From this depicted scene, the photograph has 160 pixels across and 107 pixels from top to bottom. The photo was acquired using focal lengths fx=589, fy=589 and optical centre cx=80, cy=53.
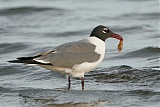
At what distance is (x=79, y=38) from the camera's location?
52.9ft

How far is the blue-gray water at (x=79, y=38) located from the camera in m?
9.89

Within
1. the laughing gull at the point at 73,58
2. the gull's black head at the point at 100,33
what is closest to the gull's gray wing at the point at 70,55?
the laughing gull at the point at 73,58

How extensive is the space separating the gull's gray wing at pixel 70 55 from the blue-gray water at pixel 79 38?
51 cm

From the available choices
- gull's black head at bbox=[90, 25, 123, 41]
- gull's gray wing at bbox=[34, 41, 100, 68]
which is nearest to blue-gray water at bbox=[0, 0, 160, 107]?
gull's gray wing at bbox=[34, 41, 100, 68]

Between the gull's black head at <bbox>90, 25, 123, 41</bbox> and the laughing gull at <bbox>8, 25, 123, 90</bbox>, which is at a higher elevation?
the gull's black head at <bbox>90, 25, 123, 41</bbox>

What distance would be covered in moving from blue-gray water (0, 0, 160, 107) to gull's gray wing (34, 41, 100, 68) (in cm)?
51

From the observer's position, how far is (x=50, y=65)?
1038 centimetres

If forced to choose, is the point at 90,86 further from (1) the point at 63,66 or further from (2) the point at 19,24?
(2) the point at 19,24

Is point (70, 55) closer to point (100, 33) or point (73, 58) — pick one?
point (73, 58)

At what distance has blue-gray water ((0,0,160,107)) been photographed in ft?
32.4

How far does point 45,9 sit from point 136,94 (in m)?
11.3

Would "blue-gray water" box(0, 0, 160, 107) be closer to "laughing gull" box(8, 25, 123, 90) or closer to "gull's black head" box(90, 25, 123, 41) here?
"laughing gull" box(8, 25, 123, 90)

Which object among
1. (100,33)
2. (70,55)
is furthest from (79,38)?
(70,55)

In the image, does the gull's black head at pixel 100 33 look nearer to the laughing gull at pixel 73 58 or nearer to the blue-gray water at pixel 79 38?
the laughing gull at pixel 73 58
